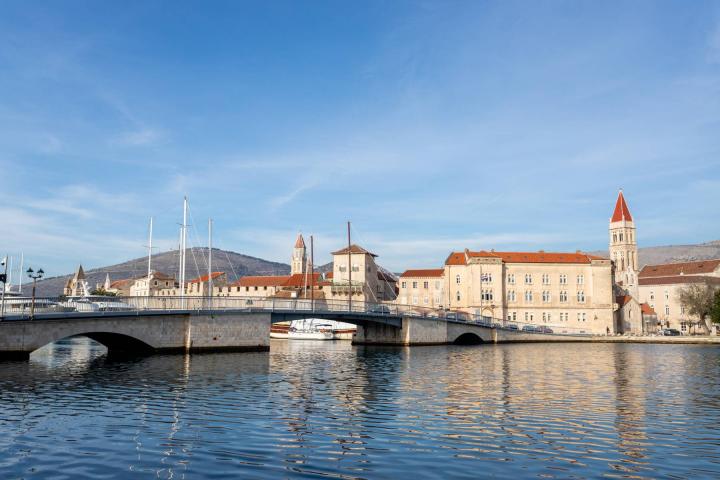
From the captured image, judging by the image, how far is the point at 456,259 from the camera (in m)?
119

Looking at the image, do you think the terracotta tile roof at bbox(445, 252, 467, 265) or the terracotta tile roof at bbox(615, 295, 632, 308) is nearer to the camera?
the terracotta tile roof at bbox(445, 252, 467, 265)

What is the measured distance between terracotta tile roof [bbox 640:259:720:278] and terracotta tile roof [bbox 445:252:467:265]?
258 ft

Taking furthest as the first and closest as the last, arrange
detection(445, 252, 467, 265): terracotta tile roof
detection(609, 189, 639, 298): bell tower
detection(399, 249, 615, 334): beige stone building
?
detection(609, 189, 639, 298): bell tower, detection(445, 252, 467, 265): terracotta tile roof, detection(399, 249, 615, 334): beige stone building

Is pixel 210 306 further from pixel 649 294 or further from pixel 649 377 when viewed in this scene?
pixel 649 294

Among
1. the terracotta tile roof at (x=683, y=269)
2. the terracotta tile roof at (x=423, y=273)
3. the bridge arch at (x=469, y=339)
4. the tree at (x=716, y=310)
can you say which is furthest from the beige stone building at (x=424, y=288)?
the terracotta tile roof at (x=683, y=269)

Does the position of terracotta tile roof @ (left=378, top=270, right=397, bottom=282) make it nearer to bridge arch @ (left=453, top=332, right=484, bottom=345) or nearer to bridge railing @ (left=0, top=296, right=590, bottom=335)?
bridge arch @ (left=453, top=332, right=484, bottom=345)

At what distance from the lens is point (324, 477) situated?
1517cm

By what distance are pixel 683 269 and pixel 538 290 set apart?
7362cm

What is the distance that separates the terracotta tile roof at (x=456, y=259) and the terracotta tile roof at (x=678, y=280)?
6230 centimetres

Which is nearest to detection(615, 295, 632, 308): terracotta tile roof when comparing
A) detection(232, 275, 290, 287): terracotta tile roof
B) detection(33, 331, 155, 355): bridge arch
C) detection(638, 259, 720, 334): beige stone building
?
detection(638, 259, 720, 334): beige stone building

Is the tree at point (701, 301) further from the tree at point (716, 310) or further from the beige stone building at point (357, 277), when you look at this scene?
the beige stone building at point (357, 277)

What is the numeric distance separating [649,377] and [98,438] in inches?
1385

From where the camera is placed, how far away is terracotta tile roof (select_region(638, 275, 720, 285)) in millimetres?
145087

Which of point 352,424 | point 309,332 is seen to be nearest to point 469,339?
point 309,332
